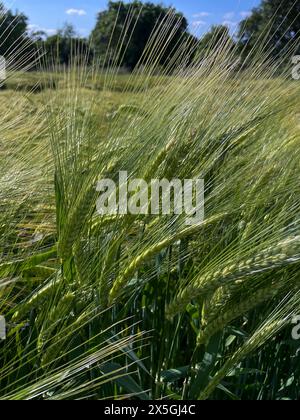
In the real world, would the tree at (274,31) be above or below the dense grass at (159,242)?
above

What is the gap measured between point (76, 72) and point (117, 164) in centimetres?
25

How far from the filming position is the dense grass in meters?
0.83

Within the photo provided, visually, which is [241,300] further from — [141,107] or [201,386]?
[141,107]

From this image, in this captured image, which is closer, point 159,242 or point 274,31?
point 159,242

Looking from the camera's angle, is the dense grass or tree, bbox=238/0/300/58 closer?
the dense grass

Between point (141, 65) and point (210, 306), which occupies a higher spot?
point (141, 65)

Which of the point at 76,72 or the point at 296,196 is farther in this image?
the point at 76,72

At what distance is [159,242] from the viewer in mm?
851

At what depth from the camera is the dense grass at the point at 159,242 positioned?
32.6 inches

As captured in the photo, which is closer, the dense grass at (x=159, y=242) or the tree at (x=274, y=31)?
the dense grass at (x=159, y=242)

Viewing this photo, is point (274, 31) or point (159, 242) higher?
point (274, 31)
